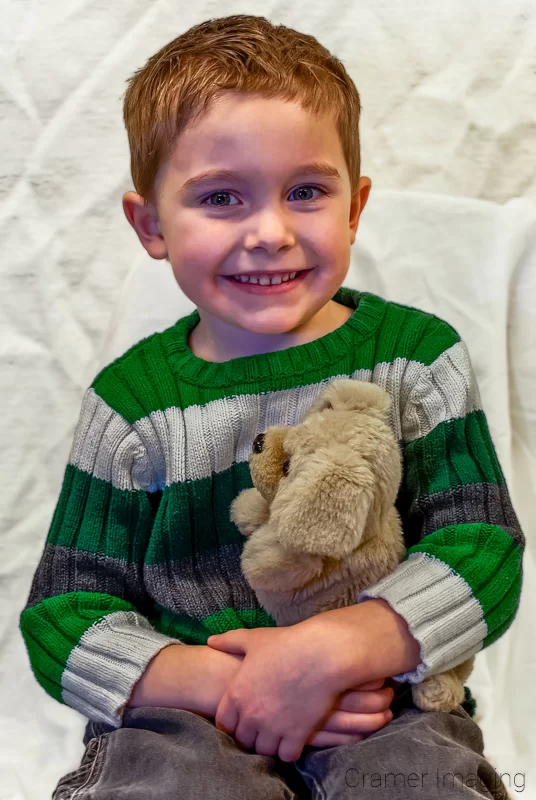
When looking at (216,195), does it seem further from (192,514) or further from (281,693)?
(281,693)

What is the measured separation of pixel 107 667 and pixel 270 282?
1.41 ft

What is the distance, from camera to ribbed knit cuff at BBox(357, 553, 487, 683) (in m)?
0.79

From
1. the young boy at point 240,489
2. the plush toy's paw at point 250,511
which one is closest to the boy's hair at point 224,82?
the young boy at point 240,489

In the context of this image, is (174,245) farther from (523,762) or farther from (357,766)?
(523,762)

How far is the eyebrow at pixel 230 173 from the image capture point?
83 cm

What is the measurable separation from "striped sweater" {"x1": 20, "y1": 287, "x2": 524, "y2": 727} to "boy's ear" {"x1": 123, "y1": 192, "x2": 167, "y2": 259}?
0.39 ft

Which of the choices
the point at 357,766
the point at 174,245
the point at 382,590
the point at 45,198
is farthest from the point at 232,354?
the point at 45,198

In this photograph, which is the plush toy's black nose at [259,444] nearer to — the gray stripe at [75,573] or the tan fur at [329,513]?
the tan fur at [329,513]

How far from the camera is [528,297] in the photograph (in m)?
1.27

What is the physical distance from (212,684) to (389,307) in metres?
0.46

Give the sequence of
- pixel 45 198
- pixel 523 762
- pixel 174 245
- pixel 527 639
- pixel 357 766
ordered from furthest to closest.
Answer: pixel 45 198 < pixel 527 639 < pixel 523 762 < pixel 174 245 < pixel 357 766

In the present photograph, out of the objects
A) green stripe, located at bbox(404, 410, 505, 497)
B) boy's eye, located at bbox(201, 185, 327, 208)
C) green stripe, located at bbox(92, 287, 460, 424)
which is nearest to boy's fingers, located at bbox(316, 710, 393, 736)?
green stripe, located at bbox(404, 410, 505, 497)

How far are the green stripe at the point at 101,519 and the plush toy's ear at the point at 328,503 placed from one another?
290 millimetres

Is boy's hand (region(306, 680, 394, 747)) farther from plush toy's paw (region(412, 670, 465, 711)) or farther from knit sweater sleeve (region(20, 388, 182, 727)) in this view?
knit sweater sleeve (region(20, 388, 182, 727))
